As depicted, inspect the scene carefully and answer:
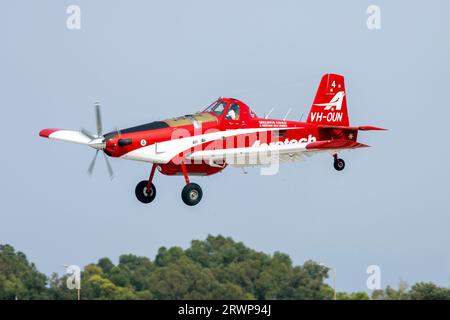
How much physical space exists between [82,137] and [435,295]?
32.6m

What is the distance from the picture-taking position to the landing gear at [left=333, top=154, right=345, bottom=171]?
138ft

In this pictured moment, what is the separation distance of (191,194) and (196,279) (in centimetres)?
4727

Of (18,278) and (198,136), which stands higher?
(198,136)

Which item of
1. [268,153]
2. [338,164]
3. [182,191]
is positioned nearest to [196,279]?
[338,164]

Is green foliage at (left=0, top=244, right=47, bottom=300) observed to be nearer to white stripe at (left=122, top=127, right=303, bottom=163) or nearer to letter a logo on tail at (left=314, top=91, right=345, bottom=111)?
letter a logo on tail at (left=314, top=91, right=345, bottom=111)

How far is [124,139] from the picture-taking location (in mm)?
35625

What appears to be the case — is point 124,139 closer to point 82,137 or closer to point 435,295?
point 82,137

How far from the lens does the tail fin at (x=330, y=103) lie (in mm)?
42062

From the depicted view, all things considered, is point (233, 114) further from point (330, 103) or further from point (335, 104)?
point (335, 104)

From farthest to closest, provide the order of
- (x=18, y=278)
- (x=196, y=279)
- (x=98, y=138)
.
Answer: (x=18, y=278), (x=196, y=279), (x=98, y=138)

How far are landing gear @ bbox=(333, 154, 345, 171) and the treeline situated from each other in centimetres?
3023

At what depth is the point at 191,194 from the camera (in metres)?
36.4

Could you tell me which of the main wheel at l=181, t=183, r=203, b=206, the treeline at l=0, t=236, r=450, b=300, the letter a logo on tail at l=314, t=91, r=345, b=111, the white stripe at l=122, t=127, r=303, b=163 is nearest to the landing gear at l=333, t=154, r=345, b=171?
the letter a logo on tail at l=314, t=91, r=345, b=111
